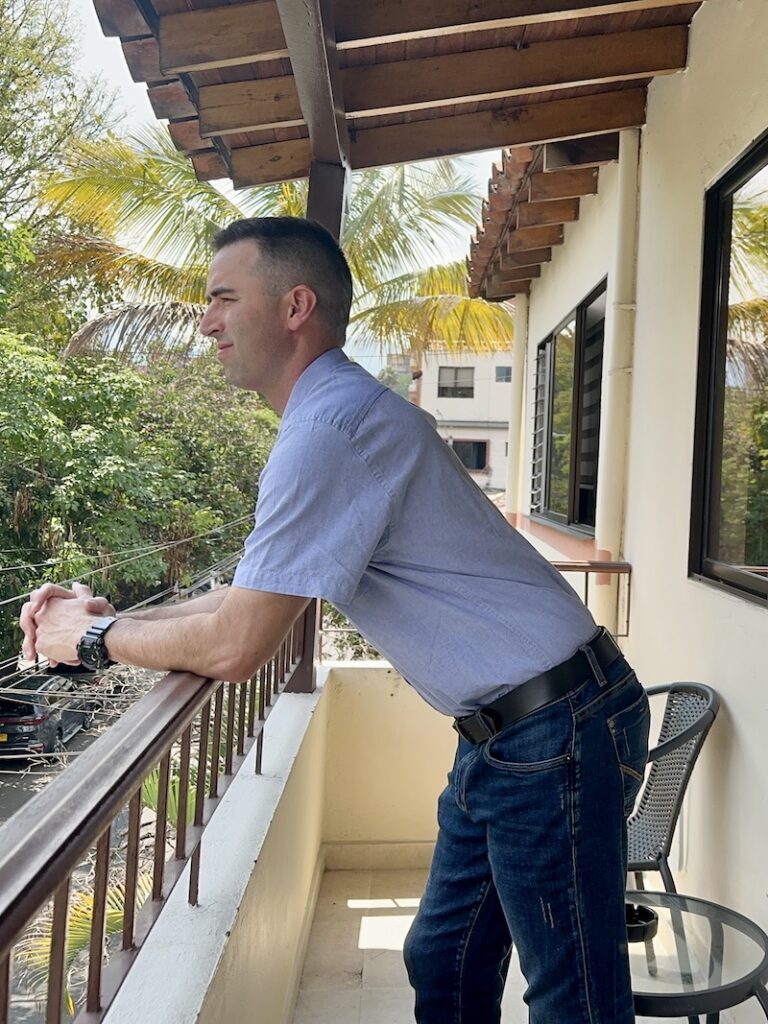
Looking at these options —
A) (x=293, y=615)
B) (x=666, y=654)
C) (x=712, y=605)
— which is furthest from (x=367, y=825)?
(x=293, y=615)

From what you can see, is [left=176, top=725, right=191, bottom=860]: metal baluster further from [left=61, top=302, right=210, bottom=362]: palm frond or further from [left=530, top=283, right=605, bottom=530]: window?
[left=61, top=302, right=210, bottom=362]: palm frond

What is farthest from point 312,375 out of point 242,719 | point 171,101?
point 171,101

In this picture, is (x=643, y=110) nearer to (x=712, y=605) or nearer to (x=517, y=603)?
(x=712, y=605)

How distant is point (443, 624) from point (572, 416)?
4455 millimetres

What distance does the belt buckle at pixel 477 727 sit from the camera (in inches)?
49.3

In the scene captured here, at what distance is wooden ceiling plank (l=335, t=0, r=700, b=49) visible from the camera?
7.73 ft

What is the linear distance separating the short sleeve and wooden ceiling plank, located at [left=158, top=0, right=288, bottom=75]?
64.2 inches

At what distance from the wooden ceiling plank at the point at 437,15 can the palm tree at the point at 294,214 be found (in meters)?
9.23

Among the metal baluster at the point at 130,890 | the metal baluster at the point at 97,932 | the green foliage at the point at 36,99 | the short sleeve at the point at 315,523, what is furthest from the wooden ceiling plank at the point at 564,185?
the green foliage at the point at 36,99

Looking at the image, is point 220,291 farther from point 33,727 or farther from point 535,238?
point 33,727

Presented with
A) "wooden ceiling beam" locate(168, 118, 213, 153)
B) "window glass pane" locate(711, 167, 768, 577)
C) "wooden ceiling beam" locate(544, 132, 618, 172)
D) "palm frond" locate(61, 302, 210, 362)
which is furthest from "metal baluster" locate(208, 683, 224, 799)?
"palm frond" locate(61, 302, 210, 362)

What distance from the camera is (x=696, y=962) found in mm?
1751

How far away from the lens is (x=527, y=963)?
Answer: 128 cm

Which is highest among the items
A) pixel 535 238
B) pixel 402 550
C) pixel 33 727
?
pixel 535 238
